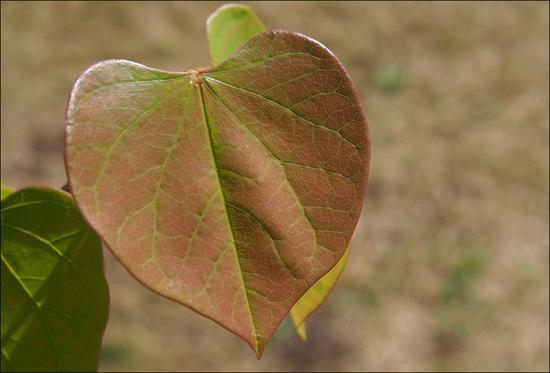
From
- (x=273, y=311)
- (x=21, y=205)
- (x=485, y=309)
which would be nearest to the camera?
(x=273, y=311)

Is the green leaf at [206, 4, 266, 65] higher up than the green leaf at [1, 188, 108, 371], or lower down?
higher up

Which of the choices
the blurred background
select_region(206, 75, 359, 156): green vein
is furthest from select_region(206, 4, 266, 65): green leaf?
the blurred background

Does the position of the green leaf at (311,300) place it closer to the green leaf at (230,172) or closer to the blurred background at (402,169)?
the green leaf at (230,172)

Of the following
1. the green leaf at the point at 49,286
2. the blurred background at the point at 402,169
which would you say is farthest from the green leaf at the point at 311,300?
the blurred background at the point at 402,169

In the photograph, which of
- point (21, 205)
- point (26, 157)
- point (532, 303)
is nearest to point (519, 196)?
point (532, 303)

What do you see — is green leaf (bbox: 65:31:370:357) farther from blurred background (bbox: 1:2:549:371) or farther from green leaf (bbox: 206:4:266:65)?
blurred background (bbox: 1:2:549:371)

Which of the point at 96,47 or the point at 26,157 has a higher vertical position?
the point at 96,47

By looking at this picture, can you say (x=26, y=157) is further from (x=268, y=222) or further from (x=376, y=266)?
(x=268, y=222)
